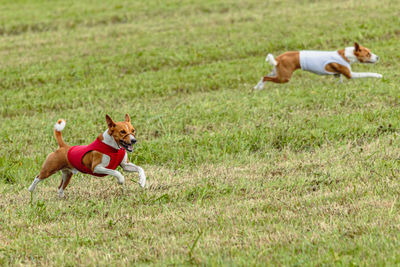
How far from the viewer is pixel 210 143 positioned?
8.37 metres

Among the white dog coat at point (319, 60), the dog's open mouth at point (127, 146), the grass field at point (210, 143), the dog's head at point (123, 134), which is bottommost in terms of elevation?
the grass field at point (210, 143)

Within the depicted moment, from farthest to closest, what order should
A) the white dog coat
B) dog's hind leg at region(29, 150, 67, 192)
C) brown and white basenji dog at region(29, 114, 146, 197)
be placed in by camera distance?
the white dog coat, dog's hind leg at region(29, 150, 67, 192), brown and white basenji dog at region(29, 114, 146, 197)

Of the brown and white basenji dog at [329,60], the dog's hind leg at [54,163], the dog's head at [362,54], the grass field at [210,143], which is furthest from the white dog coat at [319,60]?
the dog's hind leg at [54,163]

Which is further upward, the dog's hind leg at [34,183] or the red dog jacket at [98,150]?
the red dog jacket at [98,150]

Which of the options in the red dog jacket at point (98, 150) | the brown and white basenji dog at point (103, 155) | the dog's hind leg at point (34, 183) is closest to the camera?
the brown and white basenji dog at point (103, 155)

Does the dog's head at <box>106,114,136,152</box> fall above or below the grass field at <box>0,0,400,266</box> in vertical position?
above

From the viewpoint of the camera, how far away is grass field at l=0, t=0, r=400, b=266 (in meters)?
4.60

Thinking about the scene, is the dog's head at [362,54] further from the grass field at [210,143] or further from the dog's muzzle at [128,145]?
the dog's muzzle at [128,145]

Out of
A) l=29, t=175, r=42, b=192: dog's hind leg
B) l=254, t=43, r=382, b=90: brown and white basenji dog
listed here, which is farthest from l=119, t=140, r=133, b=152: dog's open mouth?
l=254, t=43, r=382, b=90: brown and white basenji dog

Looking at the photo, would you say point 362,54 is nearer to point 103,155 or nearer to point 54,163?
point 103,155

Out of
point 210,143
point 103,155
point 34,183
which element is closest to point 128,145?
point 103,155

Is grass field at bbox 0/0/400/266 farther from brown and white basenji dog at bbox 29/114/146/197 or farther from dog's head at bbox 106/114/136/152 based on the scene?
dog's head at bbox 106/114/136/152

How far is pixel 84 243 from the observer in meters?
4.91

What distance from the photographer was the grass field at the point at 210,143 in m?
4.60
